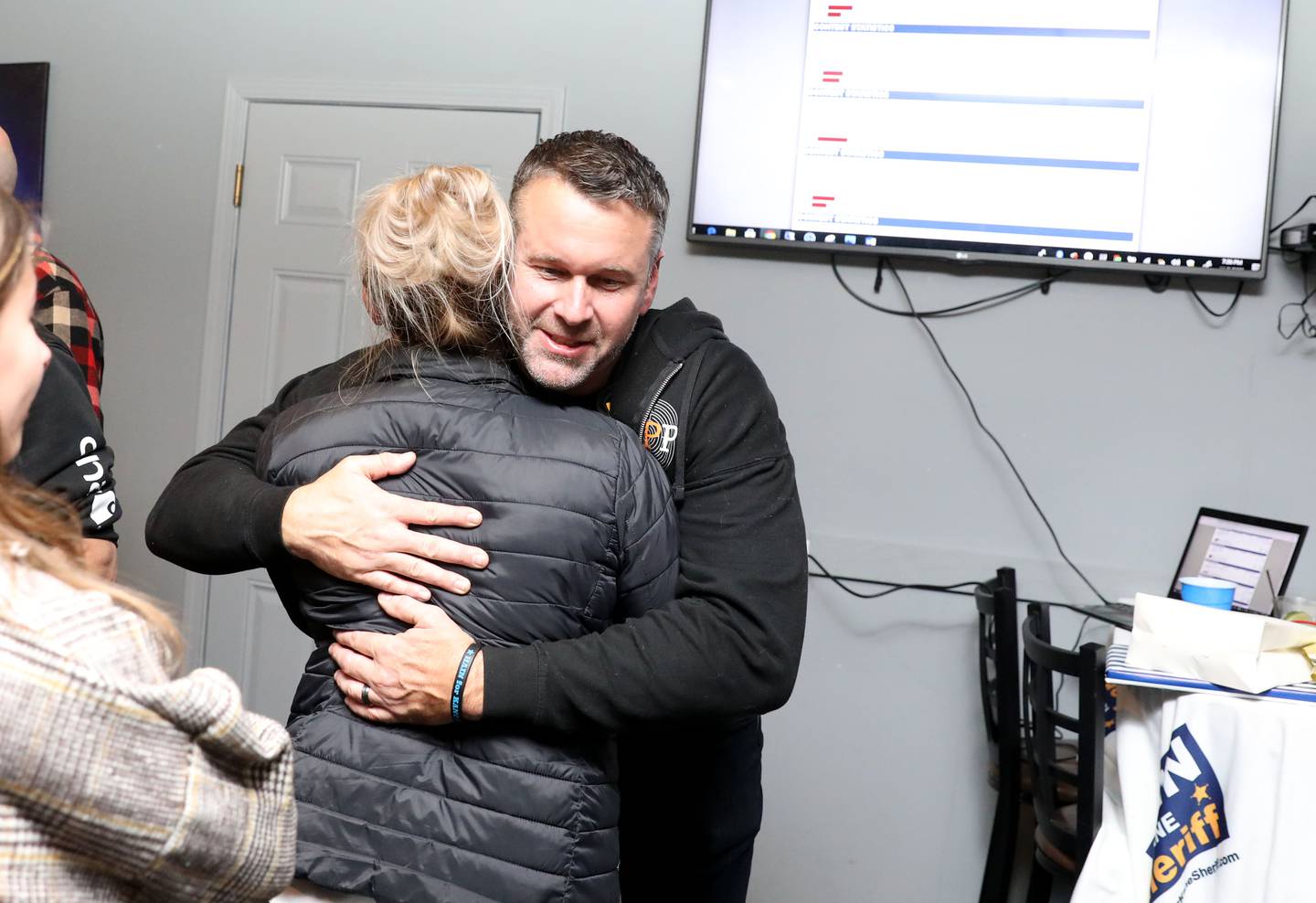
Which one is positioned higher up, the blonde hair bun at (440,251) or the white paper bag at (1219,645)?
the blonde hair bun at (440,251)

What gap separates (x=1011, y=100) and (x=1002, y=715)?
5.06 feet

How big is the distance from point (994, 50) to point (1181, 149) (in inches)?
20.9

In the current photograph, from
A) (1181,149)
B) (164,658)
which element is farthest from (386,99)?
(164,658)

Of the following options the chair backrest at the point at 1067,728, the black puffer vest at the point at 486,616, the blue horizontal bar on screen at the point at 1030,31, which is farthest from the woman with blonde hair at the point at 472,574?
the blue horizontal bar on screen at the point at 1030,31

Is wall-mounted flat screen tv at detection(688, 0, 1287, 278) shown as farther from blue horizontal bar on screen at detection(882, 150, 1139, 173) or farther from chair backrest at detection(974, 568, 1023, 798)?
chair backrest at detection(974, 568, 1023, 798)

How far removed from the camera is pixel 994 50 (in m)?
2.96

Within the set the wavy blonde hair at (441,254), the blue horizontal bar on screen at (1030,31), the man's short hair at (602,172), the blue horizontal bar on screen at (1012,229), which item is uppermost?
the blue horizontal bar on screen at (1030,31)

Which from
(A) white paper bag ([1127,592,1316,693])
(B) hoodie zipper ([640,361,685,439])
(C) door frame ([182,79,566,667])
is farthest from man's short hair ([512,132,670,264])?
(C) door frame ([182,79,566,667])

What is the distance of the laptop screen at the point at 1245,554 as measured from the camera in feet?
8.98

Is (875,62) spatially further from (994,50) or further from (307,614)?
(307,614)

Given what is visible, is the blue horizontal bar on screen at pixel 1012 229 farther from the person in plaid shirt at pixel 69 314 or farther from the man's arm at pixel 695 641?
the person in plaid shirt at pixel 69 314

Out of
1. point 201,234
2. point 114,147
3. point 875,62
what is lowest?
point 201,234

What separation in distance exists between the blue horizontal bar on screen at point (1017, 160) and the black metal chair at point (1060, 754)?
3.81 ft

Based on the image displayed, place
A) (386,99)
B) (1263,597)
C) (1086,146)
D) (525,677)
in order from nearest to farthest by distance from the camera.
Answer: (525,677) < (1263,597) < (1086,146) < (386,99)
